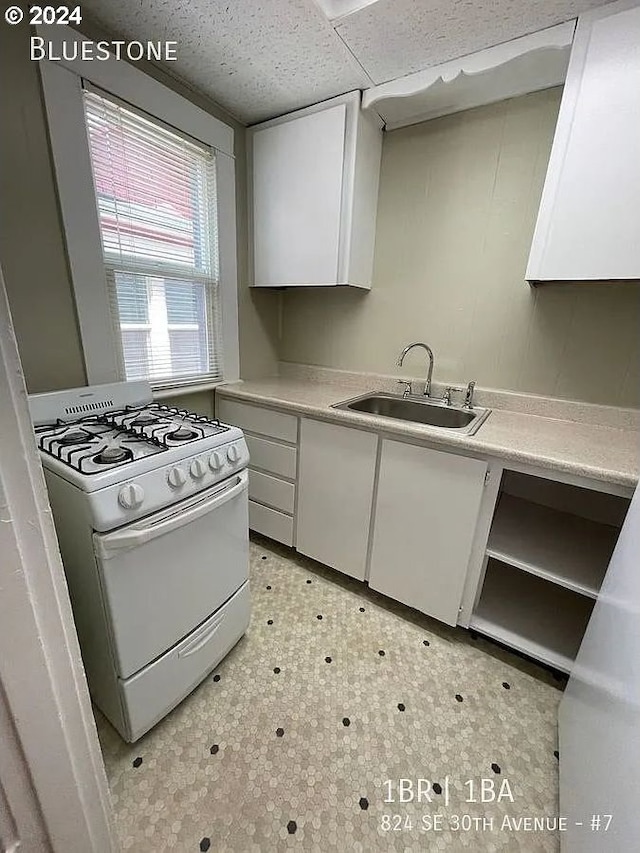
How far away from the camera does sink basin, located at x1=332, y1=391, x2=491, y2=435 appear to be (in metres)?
1.68

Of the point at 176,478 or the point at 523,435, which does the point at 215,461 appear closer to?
the point at 176,478

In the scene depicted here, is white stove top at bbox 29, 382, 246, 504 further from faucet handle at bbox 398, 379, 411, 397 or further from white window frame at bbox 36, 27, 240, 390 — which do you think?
faucet handle at bbox 398, 379, 411, 397

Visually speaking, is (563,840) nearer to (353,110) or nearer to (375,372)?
(375,372)

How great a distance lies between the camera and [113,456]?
0.95m

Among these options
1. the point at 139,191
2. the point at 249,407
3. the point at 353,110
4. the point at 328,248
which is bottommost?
the point at 249,407

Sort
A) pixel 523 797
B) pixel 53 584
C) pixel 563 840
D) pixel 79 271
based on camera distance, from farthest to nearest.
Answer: pixel 79 271, pixel 523 797, pixel 563 840, pixel 53 584

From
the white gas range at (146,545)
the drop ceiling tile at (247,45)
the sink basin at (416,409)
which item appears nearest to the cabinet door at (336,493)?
the sink basin at (416,409)

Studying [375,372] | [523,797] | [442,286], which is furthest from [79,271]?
[523,797]

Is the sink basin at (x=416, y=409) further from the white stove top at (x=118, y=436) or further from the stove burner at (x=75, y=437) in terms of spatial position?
the stove burner at (x=75, y=437)

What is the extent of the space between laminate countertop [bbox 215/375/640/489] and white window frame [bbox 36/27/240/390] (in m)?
0.63

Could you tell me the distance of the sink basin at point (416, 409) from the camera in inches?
66.2

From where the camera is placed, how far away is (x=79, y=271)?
1.31 m

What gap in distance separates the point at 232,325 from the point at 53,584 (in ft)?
5.66

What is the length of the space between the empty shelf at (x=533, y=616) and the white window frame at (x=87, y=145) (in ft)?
5.99
